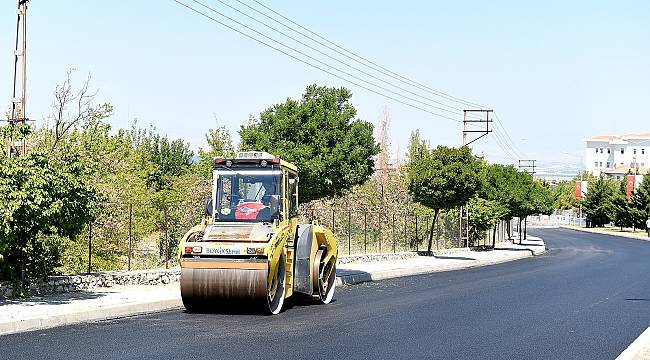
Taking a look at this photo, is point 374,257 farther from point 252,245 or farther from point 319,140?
point 252,245

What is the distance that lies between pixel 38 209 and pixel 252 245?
376 centimetres

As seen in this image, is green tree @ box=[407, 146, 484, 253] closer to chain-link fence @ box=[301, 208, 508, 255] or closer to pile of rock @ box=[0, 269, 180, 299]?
chain-link fence @ box=[301, 208, 508, 255]

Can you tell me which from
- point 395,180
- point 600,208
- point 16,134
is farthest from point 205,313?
point 600,208

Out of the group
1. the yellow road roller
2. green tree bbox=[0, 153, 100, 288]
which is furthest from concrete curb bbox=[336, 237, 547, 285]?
green tree bbox=[0, 153, 100, 288]

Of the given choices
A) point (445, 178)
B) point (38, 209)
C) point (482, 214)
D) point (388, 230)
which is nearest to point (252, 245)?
point (38, 209)

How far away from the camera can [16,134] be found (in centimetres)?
1619

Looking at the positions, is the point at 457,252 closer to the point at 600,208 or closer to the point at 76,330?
the point at 76,330

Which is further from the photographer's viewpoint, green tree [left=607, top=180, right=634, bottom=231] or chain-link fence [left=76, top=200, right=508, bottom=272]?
green tree [left=607, top=180, right=634, bottom=231]

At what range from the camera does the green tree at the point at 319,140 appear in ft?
92.6

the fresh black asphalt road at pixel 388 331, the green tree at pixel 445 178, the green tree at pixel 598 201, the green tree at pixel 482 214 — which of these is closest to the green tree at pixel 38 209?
the fresh black asphalt road at pixel 388 331

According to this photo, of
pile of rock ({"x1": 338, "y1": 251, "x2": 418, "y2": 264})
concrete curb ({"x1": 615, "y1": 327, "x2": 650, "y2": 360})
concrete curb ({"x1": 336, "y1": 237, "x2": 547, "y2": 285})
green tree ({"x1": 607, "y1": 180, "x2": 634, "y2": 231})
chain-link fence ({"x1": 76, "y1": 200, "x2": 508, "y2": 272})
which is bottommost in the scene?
concrete curb ({"x1": 336, "y1": 237, "x2": 547, "y2": 285})

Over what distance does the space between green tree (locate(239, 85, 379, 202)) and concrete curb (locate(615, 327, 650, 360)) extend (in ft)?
50.6

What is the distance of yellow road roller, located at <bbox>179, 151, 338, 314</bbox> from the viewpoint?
1552cm

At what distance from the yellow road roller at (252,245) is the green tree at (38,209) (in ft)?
7.36
